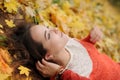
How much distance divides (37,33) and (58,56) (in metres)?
0.30

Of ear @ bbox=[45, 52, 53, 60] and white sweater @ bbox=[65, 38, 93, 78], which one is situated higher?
ear @ bbox=[45, 52, 53, 60]

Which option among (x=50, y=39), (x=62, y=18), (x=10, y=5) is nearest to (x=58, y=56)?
(x=50, y=39)

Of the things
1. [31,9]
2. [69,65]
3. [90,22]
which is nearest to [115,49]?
[90,22]

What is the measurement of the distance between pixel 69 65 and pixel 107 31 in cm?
333

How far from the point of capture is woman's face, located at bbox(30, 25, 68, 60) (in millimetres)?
3949

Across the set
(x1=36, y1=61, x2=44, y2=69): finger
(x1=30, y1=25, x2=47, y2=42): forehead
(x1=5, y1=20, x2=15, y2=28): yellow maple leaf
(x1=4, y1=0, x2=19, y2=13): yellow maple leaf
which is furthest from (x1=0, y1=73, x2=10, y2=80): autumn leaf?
(x1=4, y1=0, x2=19, y2=13): yellow maple leaf

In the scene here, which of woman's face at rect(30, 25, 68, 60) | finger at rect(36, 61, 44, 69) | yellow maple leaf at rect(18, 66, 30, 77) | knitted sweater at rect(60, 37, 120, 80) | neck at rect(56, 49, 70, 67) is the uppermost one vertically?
woman's face at rect(30, 25, 68, 60)

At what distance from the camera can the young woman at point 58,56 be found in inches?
156

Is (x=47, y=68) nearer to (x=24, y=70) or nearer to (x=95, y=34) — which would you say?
(x=24, y=70)

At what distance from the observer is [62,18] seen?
5684mm

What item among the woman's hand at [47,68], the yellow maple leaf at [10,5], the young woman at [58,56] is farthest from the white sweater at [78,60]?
the yellow maple leaf at [10,5]

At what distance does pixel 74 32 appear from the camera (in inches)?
224

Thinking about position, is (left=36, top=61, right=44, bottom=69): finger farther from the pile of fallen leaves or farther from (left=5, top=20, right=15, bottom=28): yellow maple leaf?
(left=5, top=20, right=15, bottom=28): yellow maple leaf

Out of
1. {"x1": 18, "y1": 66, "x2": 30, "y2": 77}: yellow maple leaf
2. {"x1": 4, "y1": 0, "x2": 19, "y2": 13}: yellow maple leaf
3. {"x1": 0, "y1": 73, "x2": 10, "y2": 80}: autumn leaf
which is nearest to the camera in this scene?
{"x1": 0, "y1": 73, "x2": 10, "y2": 80}: autumn leaf
